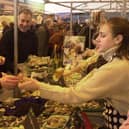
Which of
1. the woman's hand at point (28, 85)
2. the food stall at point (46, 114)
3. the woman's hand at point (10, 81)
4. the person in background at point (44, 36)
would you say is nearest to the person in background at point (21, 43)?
the person in background at point (44, 36)

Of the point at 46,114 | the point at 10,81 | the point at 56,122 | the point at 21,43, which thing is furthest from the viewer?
the point at 21,43

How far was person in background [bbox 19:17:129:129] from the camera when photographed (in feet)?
6.52

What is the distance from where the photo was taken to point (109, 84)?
6.53 feet

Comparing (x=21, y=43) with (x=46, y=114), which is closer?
(x=46, y=114)

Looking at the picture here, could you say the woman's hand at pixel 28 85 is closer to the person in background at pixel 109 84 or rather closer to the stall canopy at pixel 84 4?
the person in background at pixel 109 84

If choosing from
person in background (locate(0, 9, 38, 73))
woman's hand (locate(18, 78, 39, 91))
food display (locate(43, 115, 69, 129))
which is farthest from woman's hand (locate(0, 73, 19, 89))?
person in background (locate(0, 9, 38, 73))

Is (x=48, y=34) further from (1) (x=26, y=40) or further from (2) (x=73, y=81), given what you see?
(2) (x=73, y=81)

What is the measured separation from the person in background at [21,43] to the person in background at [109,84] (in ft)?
5.14

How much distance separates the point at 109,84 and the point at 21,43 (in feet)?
7.58

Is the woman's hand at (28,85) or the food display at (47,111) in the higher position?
the woman's hand at (28,85)

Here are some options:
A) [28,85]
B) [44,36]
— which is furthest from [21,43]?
[28,85]

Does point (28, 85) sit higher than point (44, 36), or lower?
lower

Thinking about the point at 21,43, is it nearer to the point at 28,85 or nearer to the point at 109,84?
the point at 28,85

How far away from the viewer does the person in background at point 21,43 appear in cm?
377
